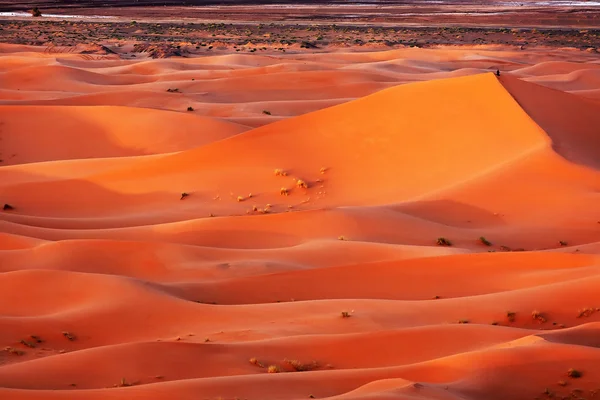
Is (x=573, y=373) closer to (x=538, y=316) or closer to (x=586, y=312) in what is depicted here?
(x=538, y=316)

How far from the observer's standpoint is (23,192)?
16.5m

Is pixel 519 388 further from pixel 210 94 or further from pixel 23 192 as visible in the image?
pixel 210 94

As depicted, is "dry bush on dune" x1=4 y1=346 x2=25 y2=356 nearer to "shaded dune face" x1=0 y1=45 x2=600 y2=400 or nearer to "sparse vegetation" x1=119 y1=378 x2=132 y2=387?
"shaded dune face" x1=0 y1=45 x2=600 y2=400

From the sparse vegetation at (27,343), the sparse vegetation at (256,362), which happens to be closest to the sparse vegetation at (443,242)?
the sparse vegetation at (256,362)

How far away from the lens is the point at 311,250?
11.4 m

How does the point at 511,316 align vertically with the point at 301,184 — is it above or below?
above

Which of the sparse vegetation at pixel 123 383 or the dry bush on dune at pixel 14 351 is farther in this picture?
the dry bush on dune at pixel 14 351

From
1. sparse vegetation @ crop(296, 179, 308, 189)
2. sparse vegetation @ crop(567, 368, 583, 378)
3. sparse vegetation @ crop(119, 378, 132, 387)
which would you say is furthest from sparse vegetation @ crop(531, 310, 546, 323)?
sparse vegetation @ crop(296, 179, 308, 189)

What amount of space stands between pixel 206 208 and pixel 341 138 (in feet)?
12.2

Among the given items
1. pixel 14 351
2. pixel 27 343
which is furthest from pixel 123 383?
pixel 27 343

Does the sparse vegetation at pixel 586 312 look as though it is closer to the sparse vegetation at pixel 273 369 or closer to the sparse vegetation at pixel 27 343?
the sparse vegetation at pixel 273 369

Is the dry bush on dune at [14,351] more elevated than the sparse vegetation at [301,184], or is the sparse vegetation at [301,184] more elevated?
the dry bush on dune at [14,351]

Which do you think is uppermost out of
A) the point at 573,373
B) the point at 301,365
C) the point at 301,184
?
A: the point at 573,373

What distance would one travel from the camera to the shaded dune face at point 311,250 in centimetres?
668
